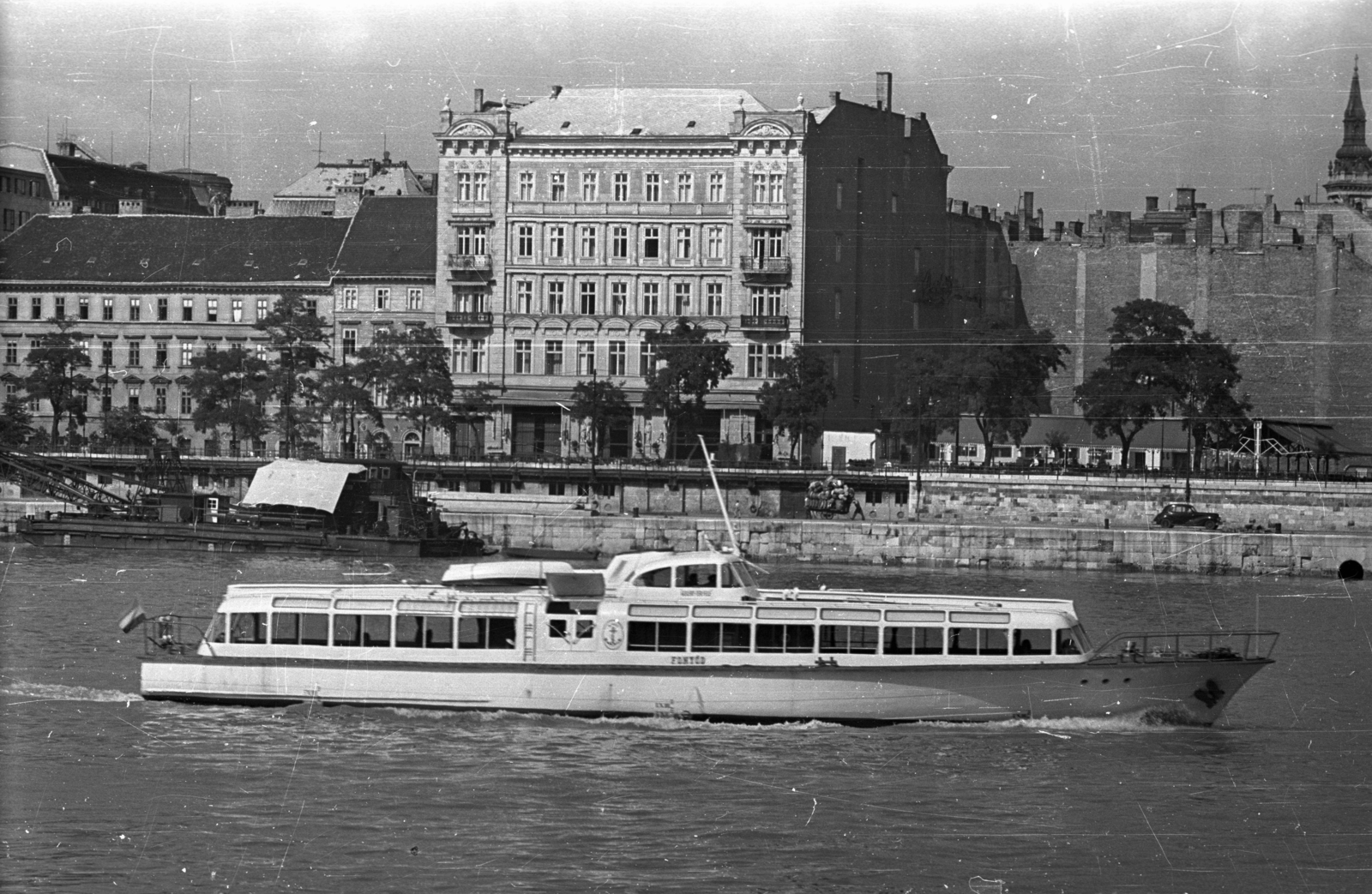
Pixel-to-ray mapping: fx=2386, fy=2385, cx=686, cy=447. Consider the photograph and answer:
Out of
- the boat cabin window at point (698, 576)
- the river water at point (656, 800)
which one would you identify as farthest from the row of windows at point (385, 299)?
the boat cabin window at point (698, 576)

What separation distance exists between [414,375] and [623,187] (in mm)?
11506

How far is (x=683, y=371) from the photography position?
287ft

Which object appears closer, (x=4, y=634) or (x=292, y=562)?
(x=4, y=634)

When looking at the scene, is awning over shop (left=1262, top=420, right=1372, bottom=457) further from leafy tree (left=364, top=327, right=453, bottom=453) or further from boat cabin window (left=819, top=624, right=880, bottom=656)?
boat cabin window (left=819, top=624, right=880, bottom=656)

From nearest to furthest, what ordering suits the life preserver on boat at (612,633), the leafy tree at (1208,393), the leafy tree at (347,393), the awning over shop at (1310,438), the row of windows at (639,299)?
the life preserver on boat at (612,633) → the leafy tree at (1208,393) → the leafy tree at (347,393) → the awning over shop at (1310,438) → the row of windows at (639,299)

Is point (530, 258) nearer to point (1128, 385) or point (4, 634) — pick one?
point (1128, 385)

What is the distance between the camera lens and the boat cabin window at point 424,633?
1459 inches

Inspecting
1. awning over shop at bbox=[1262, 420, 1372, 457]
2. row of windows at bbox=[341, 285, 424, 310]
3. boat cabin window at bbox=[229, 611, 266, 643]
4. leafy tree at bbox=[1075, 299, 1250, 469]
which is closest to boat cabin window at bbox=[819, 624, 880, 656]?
boat cabin window at bbox=[229, 611, 266, 643]

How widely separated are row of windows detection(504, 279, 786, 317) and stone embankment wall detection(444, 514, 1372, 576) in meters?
18.4

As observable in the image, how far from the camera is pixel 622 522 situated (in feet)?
249

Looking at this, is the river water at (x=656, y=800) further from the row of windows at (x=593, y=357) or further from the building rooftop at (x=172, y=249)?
the building rooftop at (x=172, y=249)

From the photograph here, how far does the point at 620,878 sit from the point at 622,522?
48.8 m

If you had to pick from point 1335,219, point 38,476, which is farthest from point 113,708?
point 1335,219

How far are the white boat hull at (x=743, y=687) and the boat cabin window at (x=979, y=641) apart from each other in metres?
0.27
